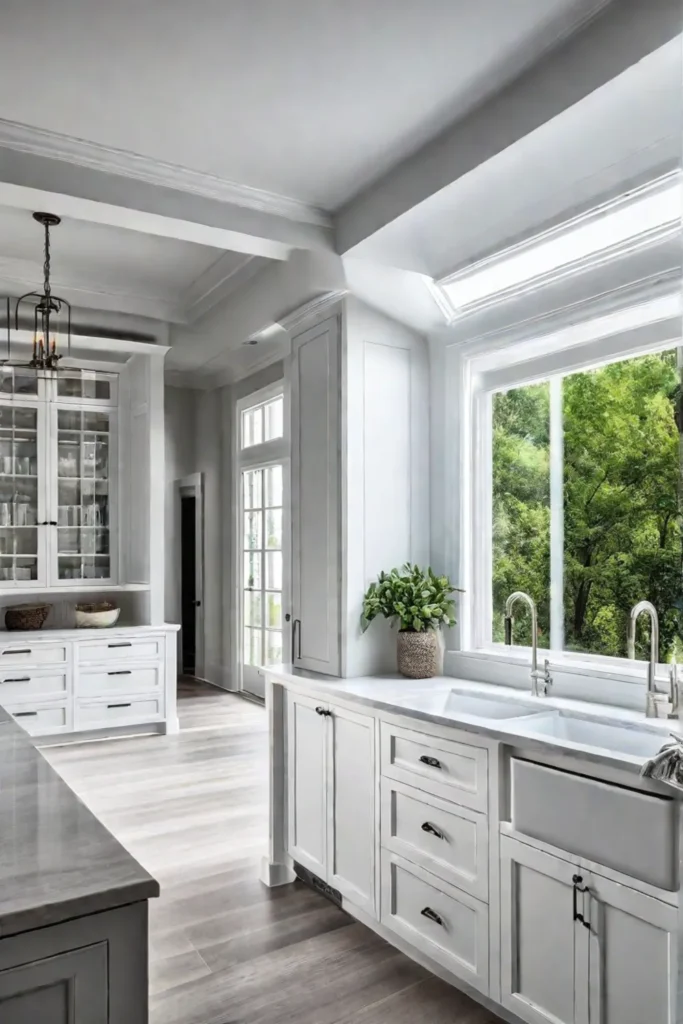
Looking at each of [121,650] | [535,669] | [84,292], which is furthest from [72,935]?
[84,292]

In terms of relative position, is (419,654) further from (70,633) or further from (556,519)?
(70,633)

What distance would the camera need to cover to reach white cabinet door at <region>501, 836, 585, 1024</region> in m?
1.96

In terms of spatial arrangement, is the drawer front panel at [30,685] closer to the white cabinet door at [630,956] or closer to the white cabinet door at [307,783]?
the white cabinet door at [307,783]

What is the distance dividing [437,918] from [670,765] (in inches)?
43.0

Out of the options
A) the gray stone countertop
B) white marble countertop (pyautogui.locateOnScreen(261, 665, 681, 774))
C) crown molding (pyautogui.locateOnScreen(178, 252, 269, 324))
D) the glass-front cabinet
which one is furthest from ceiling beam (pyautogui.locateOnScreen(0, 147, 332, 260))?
the glass-front cabinet

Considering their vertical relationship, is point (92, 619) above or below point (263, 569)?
below

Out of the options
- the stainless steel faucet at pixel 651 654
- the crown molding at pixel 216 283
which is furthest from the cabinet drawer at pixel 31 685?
the stainless steel faucet at pixel 651 654

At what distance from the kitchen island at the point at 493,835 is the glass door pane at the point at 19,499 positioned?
9.62 ft

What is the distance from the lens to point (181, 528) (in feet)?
25.5

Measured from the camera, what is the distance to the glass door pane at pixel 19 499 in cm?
541

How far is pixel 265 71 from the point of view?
2285mm

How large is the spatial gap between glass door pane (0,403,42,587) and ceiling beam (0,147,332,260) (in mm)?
2853

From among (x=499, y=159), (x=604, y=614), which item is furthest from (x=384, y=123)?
(x=604, y=614)

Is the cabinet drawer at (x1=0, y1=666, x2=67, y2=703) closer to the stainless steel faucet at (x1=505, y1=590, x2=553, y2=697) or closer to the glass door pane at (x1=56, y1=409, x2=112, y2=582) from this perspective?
the glass door pane at (x1=56, y1=409, x2=112, y2=582)
